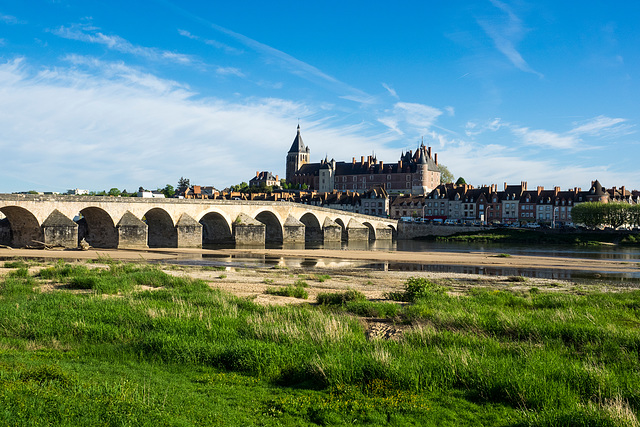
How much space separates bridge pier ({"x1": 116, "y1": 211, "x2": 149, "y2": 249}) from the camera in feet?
127

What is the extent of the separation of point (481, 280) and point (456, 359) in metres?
17.0

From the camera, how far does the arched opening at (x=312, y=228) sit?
194 feet

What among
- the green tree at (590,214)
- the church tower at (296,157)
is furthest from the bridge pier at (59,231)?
the church tower at (296,157)

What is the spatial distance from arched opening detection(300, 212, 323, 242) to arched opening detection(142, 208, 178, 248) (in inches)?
756

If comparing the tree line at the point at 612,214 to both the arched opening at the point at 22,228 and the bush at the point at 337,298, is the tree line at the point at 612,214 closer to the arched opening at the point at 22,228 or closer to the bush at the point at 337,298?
the bush at the point at 337,298

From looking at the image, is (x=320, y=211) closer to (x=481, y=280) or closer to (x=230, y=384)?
(x=481, y=280)

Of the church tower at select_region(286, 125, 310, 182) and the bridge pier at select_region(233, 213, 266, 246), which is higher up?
the church tower at select_region(286, 125, 310, 182)

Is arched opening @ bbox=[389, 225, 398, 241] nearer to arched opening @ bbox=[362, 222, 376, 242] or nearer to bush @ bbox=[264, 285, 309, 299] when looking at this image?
arched opening @ bbox=[362, 222, 376, 242]

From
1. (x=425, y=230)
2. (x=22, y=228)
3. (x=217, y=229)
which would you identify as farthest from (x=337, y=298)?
(x=425, y=230)

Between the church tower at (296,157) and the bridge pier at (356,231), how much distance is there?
3056 inches

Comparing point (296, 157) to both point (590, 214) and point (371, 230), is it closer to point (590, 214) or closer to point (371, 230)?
point (371, 230)

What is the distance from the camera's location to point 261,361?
773cm

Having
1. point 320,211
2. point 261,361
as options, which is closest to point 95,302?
point 261,361

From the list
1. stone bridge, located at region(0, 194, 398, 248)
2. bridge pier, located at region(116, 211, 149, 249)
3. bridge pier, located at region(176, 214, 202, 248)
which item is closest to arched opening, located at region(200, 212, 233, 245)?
stone bridge, located at region(0, 194, 398, 248)
